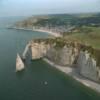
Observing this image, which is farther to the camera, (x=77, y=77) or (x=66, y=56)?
(x=66, y=56)

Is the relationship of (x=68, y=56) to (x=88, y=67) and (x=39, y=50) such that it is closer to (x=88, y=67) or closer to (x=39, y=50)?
(x=88, y=67)

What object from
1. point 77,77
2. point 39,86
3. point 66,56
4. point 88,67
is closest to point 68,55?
point 66,56

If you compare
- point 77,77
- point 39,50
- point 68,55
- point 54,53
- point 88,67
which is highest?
point 88,67

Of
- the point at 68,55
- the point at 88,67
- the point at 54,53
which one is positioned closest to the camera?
the point at 88,67

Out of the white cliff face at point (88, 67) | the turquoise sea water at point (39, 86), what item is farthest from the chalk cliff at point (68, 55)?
the turquoise sea water at point (39, 86)

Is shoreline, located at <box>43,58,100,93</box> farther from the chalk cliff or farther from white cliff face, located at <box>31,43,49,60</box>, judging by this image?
white cliff face, located at <box>31,43,49,60</box>

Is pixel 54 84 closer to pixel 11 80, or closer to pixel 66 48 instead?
pixel 11 80

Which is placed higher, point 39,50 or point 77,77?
point 77,77

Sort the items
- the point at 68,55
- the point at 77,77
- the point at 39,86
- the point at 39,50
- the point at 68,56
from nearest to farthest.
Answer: the point at 39,86
the point at 77,77
the point at 68,56
the point at 68,55
the point at 39,50

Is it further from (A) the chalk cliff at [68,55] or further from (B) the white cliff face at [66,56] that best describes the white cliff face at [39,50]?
(B) the white cliff face at [66,56]
